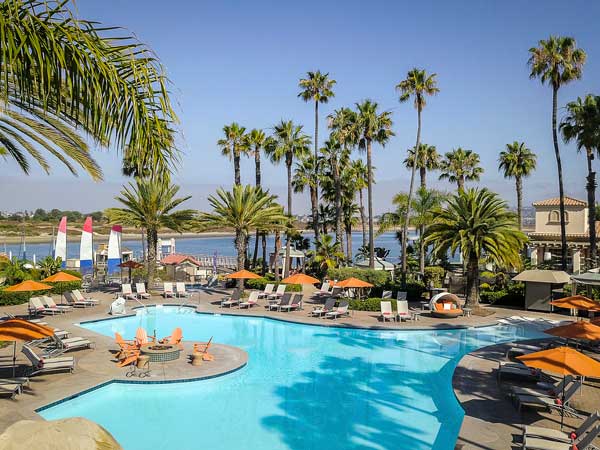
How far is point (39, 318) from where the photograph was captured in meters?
21.9

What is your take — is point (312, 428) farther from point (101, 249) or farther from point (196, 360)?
point (101, 249)

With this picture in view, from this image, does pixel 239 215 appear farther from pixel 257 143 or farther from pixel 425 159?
pixel 425 159

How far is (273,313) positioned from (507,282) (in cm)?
1601

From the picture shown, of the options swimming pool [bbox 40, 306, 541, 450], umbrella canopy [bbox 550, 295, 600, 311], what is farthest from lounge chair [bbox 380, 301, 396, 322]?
umbrella canopy [bbox 550, 295, 600, 311]

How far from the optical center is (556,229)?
4172cm

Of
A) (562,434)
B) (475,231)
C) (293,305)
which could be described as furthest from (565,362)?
(293,305)

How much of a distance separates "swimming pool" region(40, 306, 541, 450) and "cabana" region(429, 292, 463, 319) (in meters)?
3.10

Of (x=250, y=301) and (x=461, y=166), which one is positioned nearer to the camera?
(x=250, y=301)

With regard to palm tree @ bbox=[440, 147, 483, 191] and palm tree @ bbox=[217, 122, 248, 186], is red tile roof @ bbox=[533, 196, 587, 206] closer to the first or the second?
palm tree @ bbox=[440, 147, 483, 191]

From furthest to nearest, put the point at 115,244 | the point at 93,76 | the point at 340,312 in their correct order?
1. the point at 115,244
2. the point at 340,312
3. the point at 93,76

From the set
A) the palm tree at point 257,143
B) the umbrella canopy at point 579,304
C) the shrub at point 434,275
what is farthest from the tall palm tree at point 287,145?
the umbrella canopy at point 579,304

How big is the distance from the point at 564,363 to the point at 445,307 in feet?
44.3

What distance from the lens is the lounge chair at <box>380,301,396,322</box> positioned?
22000 millimetres

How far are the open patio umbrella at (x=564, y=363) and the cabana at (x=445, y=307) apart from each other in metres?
12.4
